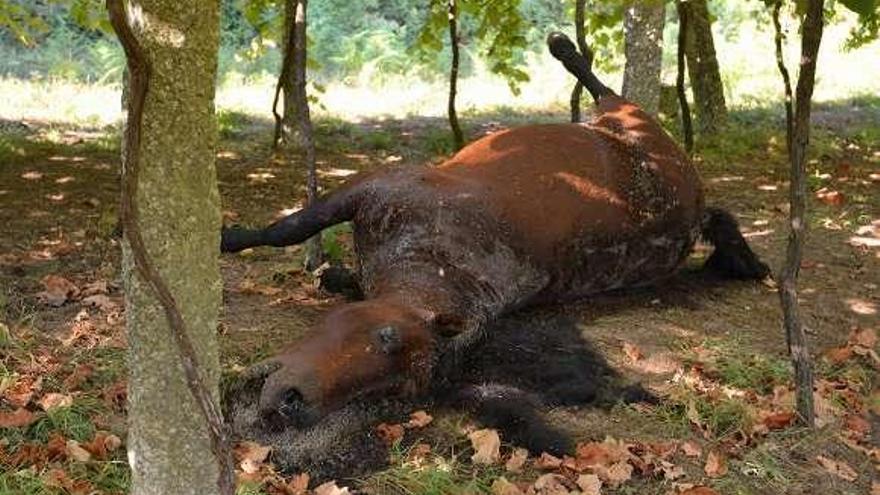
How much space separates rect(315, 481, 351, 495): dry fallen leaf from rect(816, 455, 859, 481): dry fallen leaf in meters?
1.90

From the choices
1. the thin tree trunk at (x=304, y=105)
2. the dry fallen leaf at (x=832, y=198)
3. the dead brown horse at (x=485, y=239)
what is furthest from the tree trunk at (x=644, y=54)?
the thin tree trunk at (x=304, y=105)

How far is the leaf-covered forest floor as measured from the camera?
137 inches

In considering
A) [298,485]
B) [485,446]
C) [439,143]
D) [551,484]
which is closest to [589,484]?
[551,484]

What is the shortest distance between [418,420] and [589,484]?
73cm

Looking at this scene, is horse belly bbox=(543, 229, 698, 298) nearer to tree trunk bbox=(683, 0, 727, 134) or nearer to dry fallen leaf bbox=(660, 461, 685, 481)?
dry fallen leaf bbox=(660, 461, 685, 481)

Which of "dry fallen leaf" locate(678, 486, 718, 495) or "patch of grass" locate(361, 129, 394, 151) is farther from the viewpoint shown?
"patch of grass" locate(361, 129, 394, 151)

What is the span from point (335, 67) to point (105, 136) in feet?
32.0

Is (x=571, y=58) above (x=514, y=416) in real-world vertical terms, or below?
above

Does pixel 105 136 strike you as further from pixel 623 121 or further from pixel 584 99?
pixel 584 99

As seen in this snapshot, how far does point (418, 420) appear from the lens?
3.80 meters

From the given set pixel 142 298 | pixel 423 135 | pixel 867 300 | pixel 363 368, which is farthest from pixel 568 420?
pixel 423 135

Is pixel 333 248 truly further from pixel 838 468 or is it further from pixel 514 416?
pixel 838 468

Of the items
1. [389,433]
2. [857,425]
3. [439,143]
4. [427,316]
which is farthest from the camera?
[439,143]

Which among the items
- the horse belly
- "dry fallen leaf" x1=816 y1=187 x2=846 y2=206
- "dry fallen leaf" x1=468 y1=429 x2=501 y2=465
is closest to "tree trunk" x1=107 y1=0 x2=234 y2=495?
"dry fallen leaf" x1=468 y1=429 x2=501 y2=465
